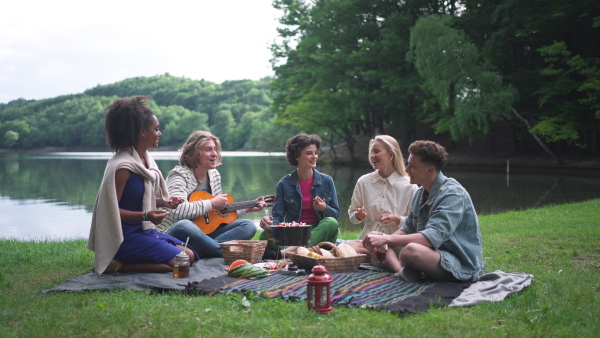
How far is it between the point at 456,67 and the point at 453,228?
2419 centimetres

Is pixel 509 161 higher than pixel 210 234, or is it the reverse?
pixel 210 234

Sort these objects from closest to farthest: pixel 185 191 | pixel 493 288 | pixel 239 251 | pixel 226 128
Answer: pixel 493 288, pixel 239 251, pixel 185 191, pixel 226 128

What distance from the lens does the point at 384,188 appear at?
6172 millimetres

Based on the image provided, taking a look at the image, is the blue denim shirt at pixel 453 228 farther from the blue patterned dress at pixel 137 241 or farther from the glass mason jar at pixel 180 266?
the blue patterned dress at pixel 137 241

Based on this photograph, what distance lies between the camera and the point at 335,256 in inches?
220

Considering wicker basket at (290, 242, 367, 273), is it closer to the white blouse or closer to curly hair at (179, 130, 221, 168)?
the white blouse

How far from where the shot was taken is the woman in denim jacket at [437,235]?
4699 mm

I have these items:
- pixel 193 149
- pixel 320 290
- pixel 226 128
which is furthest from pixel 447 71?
pixel 226 128

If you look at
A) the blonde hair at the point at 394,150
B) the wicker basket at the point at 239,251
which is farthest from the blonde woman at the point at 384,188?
the wicker basket at the point at 239,251

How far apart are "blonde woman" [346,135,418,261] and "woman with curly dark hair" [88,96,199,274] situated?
6.85 feet

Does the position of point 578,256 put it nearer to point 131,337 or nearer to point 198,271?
point 198,271

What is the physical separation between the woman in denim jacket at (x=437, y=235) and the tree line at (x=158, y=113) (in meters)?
86.1

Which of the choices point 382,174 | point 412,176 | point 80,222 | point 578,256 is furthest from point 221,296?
point 80,222

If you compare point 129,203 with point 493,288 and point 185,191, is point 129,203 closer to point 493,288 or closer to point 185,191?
point 185,191
